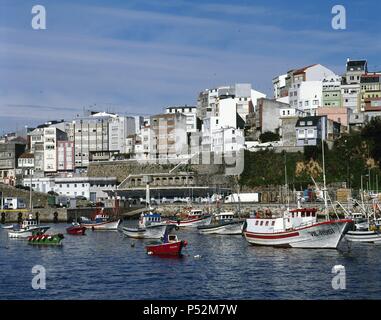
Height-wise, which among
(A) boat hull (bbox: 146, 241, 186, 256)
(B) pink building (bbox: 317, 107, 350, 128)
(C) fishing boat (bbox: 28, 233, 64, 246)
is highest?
(B) pink building (bbox: 317, 107, 350, 128)

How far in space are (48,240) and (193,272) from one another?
73.4 feet

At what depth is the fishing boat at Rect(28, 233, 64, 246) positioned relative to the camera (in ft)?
186

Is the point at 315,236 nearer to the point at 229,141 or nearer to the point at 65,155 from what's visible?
the point at 229,141

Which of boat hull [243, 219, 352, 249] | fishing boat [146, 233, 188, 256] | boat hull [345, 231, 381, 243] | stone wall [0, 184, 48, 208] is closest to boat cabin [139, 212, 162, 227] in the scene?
boat hull [243, 219, 352, 249]

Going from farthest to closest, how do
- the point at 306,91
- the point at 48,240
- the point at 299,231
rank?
the point at 306,91, the point at 48,240, the point at 299,231

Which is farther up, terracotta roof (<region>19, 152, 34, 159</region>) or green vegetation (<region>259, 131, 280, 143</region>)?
green vegetation (<region>259, 131, 280, 143</region>)

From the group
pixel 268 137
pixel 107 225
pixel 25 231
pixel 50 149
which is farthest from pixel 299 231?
pixel 50 149

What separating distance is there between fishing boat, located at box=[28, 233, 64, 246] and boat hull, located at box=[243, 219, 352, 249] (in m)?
17.0

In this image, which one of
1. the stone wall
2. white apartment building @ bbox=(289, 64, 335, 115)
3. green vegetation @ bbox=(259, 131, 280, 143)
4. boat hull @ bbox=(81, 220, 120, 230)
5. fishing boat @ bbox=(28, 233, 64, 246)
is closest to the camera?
fishing boat @ bbox=(28, 233, 64, 246)

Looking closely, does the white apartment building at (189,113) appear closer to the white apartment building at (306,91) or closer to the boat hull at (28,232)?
the white apartment building at (306,91)

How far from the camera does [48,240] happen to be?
57.5 metres

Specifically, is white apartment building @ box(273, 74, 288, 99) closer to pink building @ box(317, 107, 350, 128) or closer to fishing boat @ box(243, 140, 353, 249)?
pink building @ box(317, 107, 350, 128)

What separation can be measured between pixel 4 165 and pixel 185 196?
4608 cm
